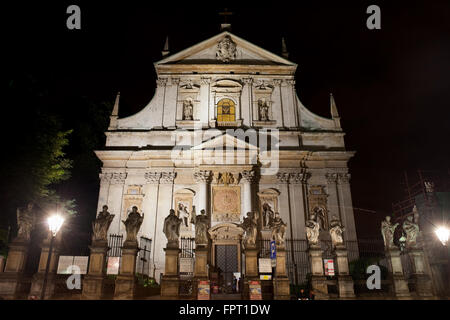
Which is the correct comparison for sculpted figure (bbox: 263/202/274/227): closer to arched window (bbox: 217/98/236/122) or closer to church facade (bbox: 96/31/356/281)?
church facade (bbox: 96/31/356/281)

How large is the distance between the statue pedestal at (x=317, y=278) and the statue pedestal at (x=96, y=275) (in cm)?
711

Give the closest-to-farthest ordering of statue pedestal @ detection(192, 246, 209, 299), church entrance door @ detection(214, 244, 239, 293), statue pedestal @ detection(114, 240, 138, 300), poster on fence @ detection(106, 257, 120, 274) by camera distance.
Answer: statue pedestal @ detection(114, 240, 138, 300) < statue pedestal @ detection(192, 246, 209, 299) < poster on fence @ detection(106, 257, 120, 274) < church entrance door @ detection(214, 244, 239, 293)

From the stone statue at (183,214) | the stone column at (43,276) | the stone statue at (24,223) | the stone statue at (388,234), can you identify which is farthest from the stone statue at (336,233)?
the stone statue at (24,223)

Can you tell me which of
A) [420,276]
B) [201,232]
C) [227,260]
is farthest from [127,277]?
[420,276]

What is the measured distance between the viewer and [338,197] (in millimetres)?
19875

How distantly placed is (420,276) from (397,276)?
3.57 ft

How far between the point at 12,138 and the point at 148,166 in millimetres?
7741

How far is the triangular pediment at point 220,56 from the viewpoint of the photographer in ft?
75.0

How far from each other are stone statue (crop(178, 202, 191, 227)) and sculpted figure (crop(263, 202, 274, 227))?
439 centimetres

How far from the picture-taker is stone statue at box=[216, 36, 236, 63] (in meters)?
23.0

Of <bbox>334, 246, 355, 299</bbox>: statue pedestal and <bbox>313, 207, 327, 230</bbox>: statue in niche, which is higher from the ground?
<bbox>313, 207, 327, 230</bbox>: statue in niche

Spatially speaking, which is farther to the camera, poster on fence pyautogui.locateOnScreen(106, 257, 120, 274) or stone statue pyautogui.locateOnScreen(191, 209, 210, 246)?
poster on fence pyautogui.locateOnScreen(106, 257, 120, 274)

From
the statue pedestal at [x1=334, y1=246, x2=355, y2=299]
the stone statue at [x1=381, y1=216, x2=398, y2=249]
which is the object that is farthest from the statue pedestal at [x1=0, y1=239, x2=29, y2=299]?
the stone statue at [x1=381, y1=216, x2=398, y2=249]
